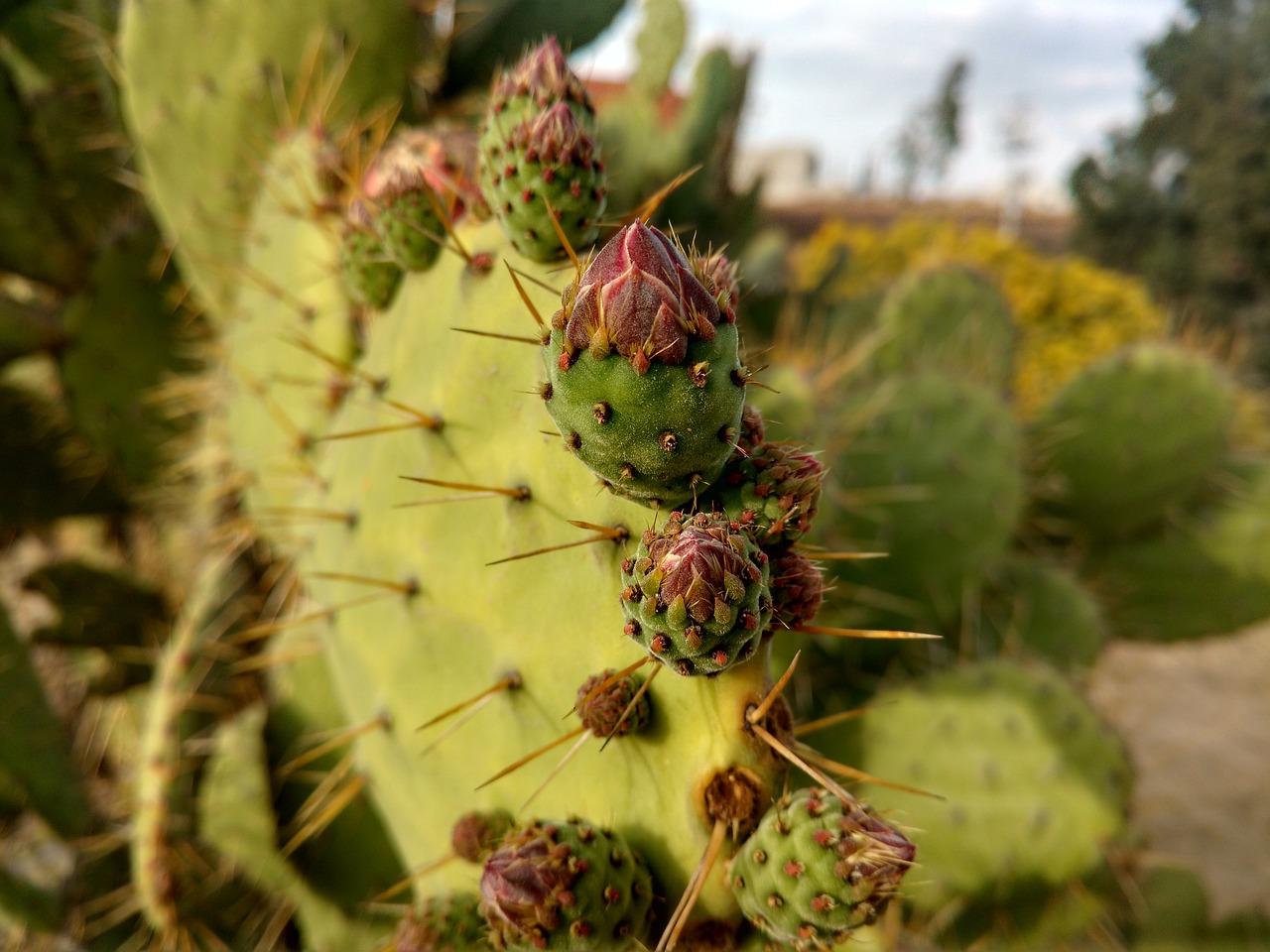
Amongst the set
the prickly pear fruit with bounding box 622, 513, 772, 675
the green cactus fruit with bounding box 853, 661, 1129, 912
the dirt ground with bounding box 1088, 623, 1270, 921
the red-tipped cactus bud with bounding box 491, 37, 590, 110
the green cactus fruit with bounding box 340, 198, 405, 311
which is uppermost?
the red-tipped cactus bud with bounding box 491, 37, 590, 110

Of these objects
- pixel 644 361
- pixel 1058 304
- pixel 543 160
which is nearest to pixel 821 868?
pixel 644 361

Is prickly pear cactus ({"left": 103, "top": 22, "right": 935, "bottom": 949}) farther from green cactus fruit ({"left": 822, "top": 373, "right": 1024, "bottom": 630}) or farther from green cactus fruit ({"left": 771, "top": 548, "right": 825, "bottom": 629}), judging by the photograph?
green cactus fruit ({"left": 822, "top": 373, "right": 1024, "bottom": 630})

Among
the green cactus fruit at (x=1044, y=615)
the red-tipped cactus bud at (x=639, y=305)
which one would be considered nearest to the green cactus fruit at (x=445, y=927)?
the red-tipped cactus bud at (x=639, y=305)

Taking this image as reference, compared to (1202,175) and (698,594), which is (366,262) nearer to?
(698,594)

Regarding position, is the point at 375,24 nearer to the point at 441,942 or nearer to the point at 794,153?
the point at 441,942

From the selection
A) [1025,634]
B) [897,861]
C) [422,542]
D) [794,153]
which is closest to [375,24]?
[422,542]

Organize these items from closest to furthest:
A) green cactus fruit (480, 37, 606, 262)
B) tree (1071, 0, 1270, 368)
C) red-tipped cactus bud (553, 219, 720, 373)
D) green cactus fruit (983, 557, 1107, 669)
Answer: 1. red-tipped cactus bud (553, 219, 720, 373)
2. green cactus fruit (480, 37, 606, 262)
3. tree (1071, 0, 1270, 368)
4. green cactus fruit (983, 557, 1107, 669)

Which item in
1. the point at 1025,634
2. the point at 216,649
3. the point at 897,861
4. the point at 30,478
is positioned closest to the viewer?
the point at 897,861

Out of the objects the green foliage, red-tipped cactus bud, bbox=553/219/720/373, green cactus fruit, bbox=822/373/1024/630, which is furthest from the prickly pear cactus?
green cactus fruit, bbox=822/373/1024/630
